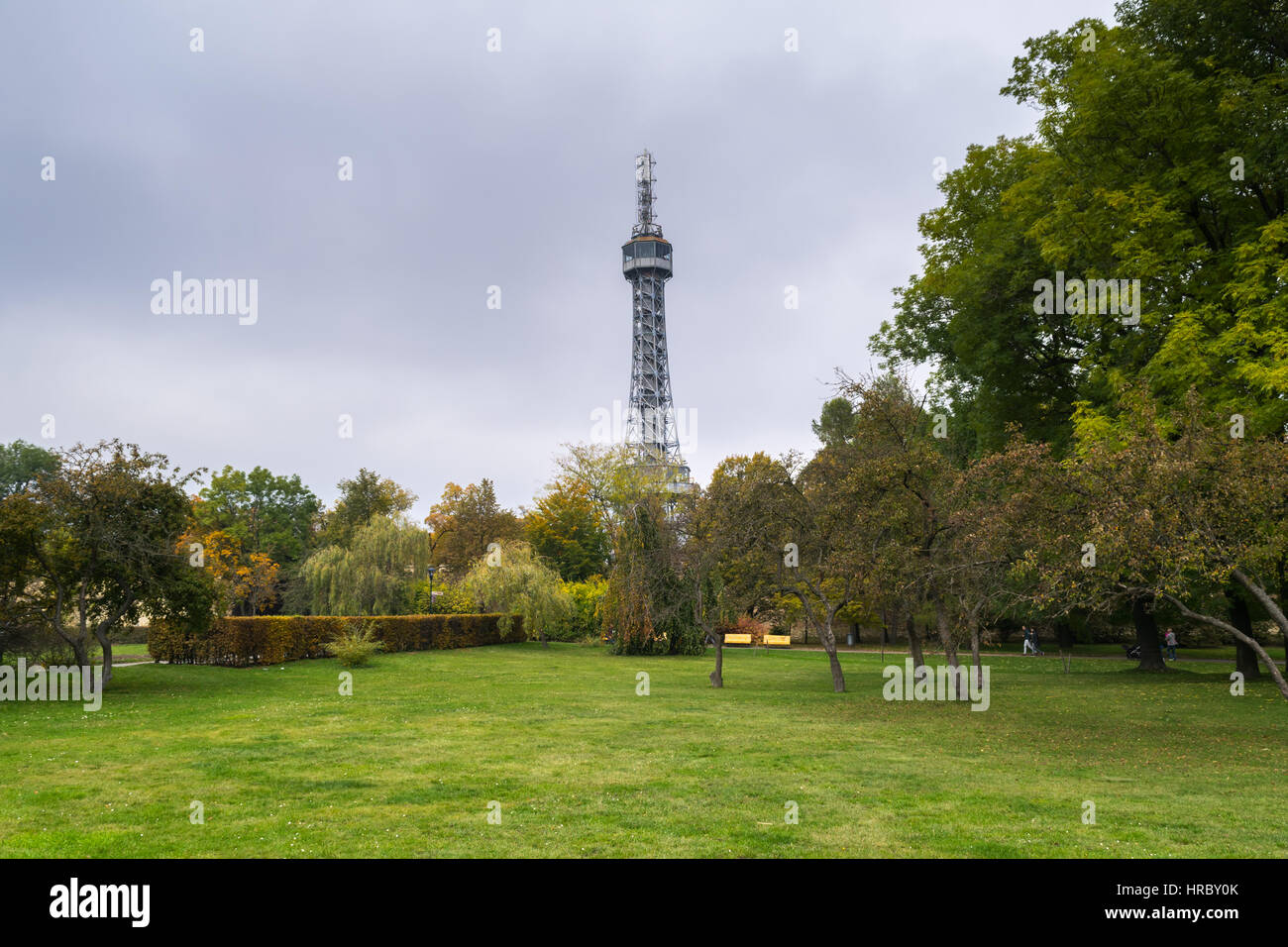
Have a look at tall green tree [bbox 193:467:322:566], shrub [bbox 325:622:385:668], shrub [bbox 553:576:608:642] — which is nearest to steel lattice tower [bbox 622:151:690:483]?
tall green tree [bbox 193:467:322:566]

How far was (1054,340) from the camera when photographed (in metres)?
23.6

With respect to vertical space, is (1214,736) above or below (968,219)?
below

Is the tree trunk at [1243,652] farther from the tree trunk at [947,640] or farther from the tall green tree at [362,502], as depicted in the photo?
the tall green tree at [362,502]

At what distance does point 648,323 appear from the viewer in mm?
114812

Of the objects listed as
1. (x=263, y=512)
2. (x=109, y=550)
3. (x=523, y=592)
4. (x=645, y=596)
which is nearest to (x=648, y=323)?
(x=263, y=512)

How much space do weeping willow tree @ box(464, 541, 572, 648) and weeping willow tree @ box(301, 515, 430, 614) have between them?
4.18 meters

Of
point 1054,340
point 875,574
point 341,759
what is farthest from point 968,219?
point 341,759

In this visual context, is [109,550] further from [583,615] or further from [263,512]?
[263,512]

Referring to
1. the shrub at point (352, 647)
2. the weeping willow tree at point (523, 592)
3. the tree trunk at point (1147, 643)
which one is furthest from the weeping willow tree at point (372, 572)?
the tree trunk at point (1147, 643)

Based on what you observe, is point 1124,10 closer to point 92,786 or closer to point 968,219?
point 968,219

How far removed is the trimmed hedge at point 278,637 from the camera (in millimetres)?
26656

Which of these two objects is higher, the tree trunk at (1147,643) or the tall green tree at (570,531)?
the tall green tree at (570,531)

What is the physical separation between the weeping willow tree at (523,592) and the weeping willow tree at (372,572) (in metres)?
4.18
